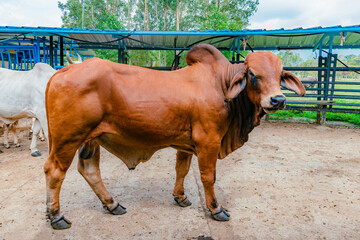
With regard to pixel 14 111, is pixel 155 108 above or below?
above

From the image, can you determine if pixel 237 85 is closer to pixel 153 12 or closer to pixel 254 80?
pixel 254 80

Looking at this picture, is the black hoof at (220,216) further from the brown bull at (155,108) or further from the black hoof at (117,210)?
the black hoof at (117,210)

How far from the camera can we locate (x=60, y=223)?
2.48m

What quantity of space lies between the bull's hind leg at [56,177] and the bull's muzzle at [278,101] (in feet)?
5.96

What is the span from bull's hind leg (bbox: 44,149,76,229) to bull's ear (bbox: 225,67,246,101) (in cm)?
152

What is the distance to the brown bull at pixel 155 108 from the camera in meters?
2.30

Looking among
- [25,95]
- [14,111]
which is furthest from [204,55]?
[14,111]

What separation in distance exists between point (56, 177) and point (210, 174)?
147 centimetres

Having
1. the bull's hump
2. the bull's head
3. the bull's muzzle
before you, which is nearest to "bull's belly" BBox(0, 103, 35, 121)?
the bull's hump

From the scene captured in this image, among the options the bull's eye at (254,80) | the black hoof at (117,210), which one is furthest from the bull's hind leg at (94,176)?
the bull's eye at (254,80)

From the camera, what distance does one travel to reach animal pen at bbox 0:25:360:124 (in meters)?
6.86

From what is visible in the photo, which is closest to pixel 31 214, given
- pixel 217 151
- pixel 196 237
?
pixel 196 237

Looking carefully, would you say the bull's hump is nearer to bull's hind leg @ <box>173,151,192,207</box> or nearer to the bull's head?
the bull's head

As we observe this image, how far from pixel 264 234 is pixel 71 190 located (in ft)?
7.78
